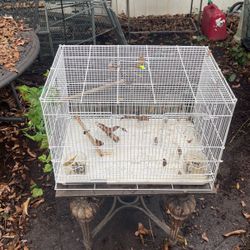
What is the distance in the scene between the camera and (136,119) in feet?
8.13

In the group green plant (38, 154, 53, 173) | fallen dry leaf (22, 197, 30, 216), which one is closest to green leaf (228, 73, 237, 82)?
green plant (38, 154, 53, 173)

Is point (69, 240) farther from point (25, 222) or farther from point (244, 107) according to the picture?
point (244, 107)

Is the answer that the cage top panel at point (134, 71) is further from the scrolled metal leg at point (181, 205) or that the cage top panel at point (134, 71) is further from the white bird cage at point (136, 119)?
the scrolled metal leg at point (181, 205)

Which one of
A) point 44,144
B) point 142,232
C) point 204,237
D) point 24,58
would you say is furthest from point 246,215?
point 24,58

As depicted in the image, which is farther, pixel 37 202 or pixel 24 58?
pixel 37 202

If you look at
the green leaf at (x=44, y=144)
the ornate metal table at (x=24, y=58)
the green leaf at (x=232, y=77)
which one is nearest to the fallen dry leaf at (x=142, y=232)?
the green leaf at (x=44, y=144)

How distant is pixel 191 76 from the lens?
278 centimetres

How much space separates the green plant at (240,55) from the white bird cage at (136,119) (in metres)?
2.91

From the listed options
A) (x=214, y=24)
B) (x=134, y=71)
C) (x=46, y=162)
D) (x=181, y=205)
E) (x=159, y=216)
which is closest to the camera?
(x=181, y=205)

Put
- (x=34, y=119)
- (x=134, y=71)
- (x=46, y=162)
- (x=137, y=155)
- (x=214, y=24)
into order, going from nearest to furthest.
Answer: (x=137, y=155), (x=134, y=71), (x=46, y=162), (x=34, y=119), (x=214, y=24)

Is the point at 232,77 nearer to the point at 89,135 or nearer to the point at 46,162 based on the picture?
the point at 46,162

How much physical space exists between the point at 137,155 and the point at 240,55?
3.79 m

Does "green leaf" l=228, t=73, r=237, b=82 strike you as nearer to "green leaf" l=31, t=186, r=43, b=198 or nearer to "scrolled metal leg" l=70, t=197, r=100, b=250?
"green leaf" l=31, t=186, r=43, b=198

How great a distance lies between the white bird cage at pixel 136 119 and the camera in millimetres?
2195
